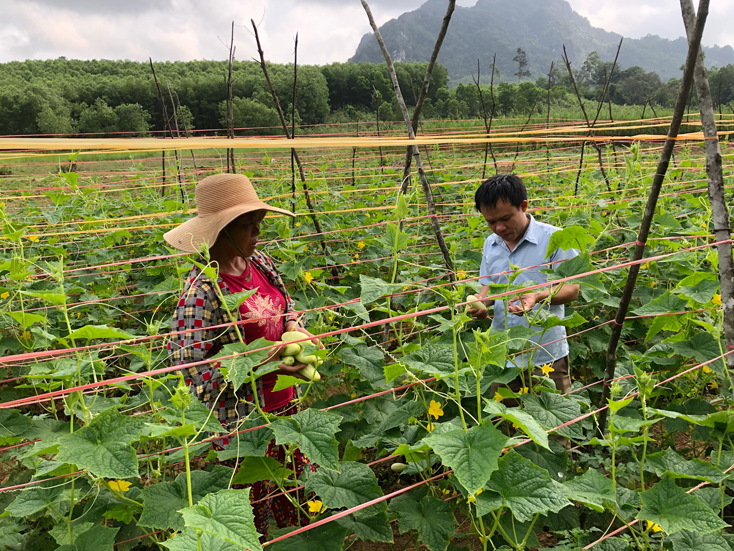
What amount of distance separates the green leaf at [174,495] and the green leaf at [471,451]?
1.76 ft

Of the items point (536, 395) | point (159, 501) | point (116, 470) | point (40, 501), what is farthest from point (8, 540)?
point (536, 395)

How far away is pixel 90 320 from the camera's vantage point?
3.16 metres

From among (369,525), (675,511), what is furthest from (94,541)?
(675,511)

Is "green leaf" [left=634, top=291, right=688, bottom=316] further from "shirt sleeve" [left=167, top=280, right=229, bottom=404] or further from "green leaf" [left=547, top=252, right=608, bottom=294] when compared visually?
"shirt sleeve" [left=167, top=280, right=229, bottom=404]

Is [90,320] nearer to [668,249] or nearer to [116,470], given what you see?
[116,470]

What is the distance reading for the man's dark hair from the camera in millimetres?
2121

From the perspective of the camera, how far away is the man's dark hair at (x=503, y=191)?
212 centimetres

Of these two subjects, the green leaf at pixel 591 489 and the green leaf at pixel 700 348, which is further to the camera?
the green leaf at pixel 700 348

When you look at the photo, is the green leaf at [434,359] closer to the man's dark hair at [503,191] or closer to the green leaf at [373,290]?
the green leaf at [373,290]

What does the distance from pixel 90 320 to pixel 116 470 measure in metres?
2.48

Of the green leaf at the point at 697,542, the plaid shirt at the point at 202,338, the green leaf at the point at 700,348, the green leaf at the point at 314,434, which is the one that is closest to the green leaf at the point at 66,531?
the plaid shirt at the point at 202,338

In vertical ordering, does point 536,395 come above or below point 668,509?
above

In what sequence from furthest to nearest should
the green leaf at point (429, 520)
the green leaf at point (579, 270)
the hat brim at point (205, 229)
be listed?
1. the hat brim at point (205, 229)
2. the green leaf at point (579, 270)
3. the green leaf at point (429, 520)

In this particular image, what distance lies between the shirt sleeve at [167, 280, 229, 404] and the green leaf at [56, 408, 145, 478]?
504 mm
